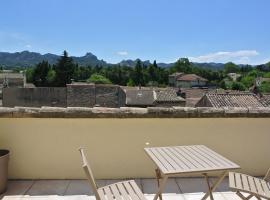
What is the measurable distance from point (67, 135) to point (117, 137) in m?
0.68

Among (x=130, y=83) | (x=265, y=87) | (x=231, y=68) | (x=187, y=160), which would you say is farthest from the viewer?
(x=231, y=68)

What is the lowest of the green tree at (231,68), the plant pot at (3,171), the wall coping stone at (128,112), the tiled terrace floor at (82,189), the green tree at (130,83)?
the green tree at (130,83)

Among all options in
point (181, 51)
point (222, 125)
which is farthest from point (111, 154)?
point (181, 51)

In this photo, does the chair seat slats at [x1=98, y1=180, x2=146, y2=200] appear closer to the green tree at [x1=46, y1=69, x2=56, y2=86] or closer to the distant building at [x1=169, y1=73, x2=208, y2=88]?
the green tree at [x1=46, y1=69, x2=56, y2=86]

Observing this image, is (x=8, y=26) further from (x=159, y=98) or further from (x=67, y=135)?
(x=67, y=135)

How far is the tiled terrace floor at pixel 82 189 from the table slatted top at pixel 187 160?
73cm

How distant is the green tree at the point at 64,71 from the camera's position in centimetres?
6712

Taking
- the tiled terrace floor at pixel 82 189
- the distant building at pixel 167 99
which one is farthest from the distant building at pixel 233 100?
the tiled terrace floor at pixel 82 189

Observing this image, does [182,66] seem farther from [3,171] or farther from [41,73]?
[3,171]

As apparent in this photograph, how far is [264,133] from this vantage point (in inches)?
182

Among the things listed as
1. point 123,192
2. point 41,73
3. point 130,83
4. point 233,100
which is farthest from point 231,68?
point 123,192

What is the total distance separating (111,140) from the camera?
4453 mm

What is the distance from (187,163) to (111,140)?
66.2 inches

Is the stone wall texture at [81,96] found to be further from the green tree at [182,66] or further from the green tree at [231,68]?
the green tree at [231,68]
